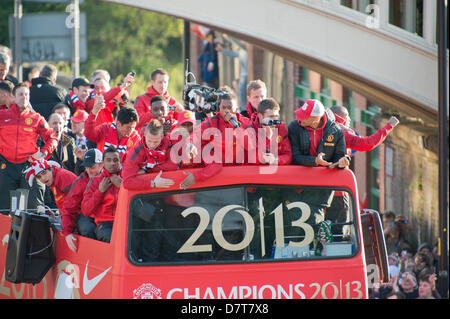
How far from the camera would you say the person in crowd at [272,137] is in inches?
338

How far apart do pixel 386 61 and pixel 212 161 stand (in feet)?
32.6

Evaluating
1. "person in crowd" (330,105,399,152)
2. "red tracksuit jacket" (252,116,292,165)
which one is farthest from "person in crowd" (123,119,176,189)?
"person in crowd" (330,105,399,152)

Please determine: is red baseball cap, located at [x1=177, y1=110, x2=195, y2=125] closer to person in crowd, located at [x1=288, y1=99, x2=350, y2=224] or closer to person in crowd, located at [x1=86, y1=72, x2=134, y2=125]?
person in crowd, located at [x1=288, y1=99, x2=350, y2=224]

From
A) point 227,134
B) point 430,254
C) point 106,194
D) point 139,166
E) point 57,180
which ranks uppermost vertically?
point 227,134

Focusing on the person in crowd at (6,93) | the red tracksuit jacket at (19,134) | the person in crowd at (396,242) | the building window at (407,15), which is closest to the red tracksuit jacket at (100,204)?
the red tracksuit jacket at (19,134)

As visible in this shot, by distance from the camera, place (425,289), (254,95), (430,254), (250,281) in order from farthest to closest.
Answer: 1. (430,254)
2. (425,289)
3. (254,95)
4. (250,281)

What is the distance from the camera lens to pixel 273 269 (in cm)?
827

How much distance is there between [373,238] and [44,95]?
6270 mm

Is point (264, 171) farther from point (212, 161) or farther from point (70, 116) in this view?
point (70, 116)

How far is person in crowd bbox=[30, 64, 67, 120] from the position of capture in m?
13.7

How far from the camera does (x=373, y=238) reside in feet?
29.3

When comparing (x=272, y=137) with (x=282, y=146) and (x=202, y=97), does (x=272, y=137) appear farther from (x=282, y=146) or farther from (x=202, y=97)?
(x=202, y=97)

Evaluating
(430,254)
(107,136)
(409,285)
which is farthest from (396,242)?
(107,136)
